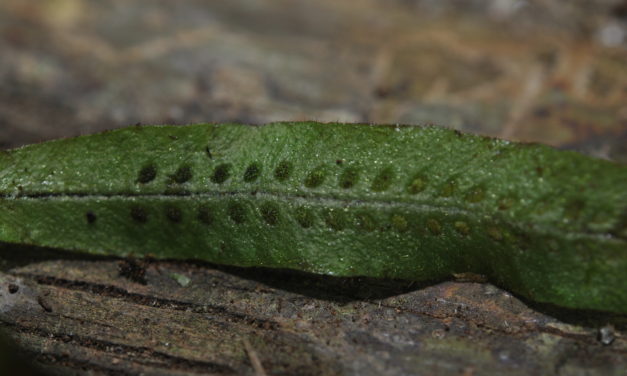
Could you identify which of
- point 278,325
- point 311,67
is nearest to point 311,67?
point 311,67

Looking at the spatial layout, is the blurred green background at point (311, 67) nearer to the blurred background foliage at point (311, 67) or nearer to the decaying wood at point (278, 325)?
the blurred background foliage at point (311, 67)

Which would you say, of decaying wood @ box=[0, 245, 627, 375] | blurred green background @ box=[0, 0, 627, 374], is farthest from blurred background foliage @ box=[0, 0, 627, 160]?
decaying wood @ box=[0, 245, 627, 375]

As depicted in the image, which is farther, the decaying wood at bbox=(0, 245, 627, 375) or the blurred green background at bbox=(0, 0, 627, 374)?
the blurred green background at bbox=(0, 0, 627, 374)

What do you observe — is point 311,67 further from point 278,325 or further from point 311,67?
point 278,325

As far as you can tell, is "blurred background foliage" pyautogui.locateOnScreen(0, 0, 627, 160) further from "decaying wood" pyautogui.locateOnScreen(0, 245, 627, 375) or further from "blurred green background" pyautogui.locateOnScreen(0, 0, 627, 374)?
"decaying wood" pyautogui.locateOnScreen(0, 245, 627, 375)

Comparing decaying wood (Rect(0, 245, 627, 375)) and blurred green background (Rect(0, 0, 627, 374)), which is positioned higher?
blurred green background (Rect(0, 0, 627, 374))

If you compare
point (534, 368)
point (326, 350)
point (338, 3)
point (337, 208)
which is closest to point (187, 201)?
point (337, 208)

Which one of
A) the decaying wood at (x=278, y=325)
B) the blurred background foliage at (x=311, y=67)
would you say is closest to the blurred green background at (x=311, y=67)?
the blurred background foliage at (x=311, y=67)

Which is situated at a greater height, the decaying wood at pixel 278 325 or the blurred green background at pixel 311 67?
the blurred green background at pixel 311 67

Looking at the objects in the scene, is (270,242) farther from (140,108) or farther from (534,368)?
(140,108)
